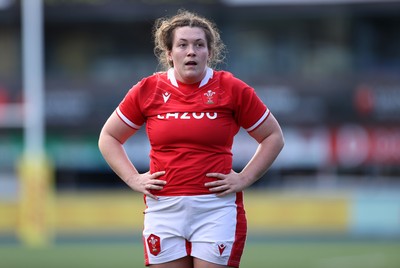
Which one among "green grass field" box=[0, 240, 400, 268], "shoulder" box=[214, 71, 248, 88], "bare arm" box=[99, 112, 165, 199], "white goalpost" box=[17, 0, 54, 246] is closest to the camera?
"shoulder" box=[214, 71, 248, 88]

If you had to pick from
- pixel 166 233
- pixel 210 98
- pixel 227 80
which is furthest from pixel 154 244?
pixel 227 80

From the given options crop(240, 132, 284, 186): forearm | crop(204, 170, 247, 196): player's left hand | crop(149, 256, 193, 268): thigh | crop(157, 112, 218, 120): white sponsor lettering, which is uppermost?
crop(157, 112, 218, 120): white sponsor lettering

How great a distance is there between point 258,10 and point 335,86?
8.04 feet

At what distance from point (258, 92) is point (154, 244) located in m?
18.8

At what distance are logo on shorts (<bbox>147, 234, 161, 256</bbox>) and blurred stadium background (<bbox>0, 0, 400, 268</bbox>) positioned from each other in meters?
16.0

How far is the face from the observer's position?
5.45m

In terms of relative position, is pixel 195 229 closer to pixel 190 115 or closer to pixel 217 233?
pixel 217 233

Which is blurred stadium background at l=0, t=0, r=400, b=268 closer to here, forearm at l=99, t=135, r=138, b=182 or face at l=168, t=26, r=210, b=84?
forearm at l=99, t=135, r=138, b=182

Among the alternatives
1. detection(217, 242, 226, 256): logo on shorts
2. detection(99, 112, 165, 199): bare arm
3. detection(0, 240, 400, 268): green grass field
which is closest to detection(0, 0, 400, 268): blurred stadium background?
detection(0, 240, 400, 268): green grass field

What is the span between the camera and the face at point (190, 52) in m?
5.45

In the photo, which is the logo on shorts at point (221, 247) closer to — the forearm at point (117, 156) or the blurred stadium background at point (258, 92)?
the forearm at point (117, 156)

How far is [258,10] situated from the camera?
79.6ft

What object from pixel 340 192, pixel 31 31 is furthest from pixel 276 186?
pixel 31 31

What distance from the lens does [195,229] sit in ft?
17.9
